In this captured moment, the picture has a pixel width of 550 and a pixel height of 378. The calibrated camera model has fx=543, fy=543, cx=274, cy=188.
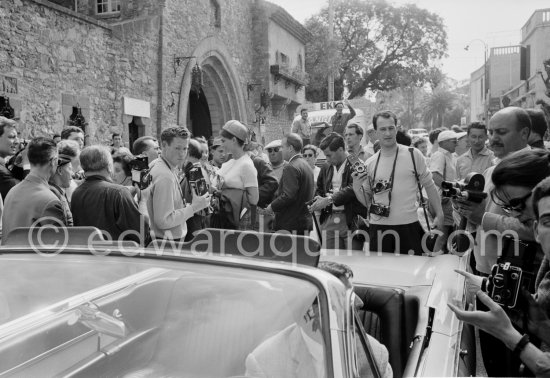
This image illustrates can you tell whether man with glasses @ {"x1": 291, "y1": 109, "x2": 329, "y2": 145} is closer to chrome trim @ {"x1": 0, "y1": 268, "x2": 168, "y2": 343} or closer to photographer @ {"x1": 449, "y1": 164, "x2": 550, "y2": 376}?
photographer @ {"x1": 449, "y1": 164, "x2": 550, "y2": 376}

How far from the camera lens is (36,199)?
3801 mm

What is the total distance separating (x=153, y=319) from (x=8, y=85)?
7.95 m

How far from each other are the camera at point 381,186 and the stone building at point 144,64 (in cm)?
690

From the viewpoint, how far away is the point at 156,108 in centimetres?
1402

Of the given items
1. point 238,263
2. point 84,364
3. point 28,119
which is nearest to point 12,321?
point 84,364

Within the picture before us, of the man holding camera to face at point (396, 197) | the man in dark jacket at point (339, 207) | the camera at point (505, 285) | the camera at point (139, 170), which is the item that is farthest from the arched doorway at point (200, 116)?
the camera at point (505, 285)

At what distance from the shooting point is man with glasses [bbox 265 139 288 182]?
6.84m

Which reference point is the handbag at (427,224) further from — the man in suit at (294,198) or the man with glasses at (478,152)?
the man with glasses at (478,152)

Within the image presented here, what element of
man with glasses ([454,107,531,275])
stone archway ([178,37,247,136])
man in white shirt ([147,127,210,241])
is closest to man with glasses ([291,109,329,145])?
stone archway ([178,37,247,136])

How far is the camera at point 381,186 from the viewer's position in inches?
186

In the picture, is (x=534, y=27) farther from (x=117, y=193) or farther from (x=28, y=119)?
(x=117, y=193)

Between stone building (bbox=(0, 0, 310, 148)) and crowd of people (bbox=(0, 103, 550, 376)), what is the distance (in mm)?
3794

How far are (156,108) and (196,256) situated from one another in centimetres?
1258

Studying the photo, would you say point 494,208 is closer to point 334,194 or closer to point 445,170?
point 334,194
